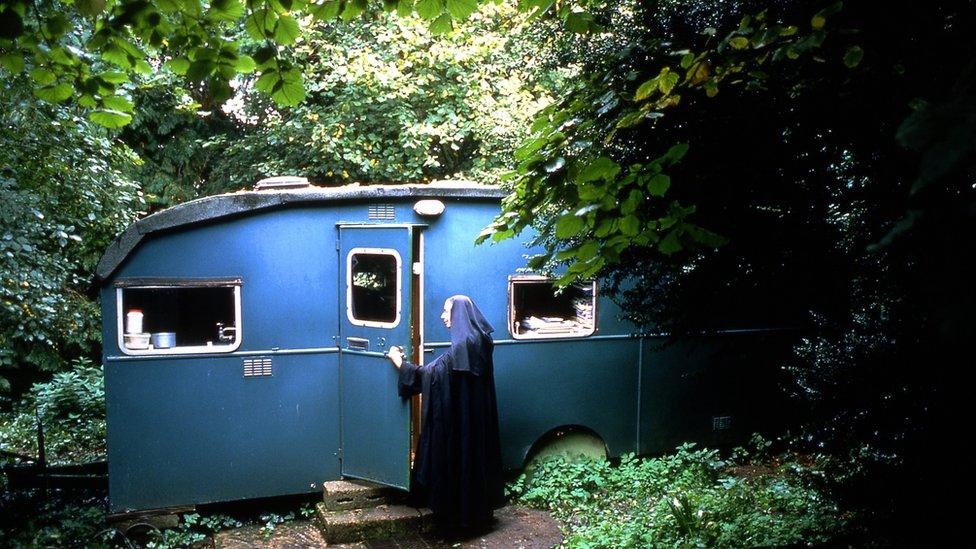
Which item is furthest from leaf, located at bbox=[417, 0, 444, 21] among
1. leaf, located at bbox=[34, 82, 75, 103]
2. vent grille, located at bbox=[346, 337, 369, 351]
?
vent grille, located at bbox=[346, 337, 369, 351]

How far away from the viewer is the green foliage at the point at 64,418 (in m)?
10.2

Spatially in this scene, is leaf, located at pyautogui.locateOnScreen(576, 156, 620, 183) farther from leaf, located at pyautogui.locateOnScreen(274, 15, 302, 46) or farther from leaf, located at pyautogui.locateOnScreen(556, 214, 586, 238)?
leaf, located at pyautogui.locateOnScreen(274, 15, 302, 46)

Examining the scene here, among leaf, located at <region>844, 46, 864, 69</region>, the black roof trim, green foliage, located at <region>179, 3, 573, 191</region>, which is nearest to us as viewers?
leaf, located at <region>844, 46, 864, 69</region>

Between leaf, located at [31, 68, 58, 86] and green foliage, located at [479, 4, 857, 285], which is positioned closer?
green foliage, located at [479, 4, 857, 285]

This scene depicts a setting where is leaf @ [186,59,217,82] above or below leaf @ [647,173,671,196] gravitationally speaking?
above

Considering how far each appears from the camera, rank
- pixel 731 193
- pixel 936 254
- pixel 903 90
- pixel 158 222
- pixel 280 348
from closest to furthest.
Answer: pixel 936 254, pixel 903 90, pixel 731 193, pixel 158 222, pixel 280 348

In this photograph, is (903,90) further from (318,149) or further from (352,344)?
(318,149)

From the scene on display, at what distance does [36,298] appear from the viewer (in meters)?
6.88

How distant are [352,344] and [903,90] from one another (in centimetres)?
510

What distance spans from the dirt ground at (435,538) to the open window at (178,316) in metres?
1.79

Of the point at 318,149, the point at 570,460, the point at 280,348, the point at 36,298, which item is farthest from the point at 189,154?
the point at 570,460

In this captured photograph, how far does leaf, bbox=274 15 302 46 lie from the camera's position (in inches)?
134

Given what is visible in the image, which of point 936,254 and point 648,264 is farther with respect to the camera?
point 648,264

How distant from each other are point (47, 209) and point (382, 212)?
3.72 m
